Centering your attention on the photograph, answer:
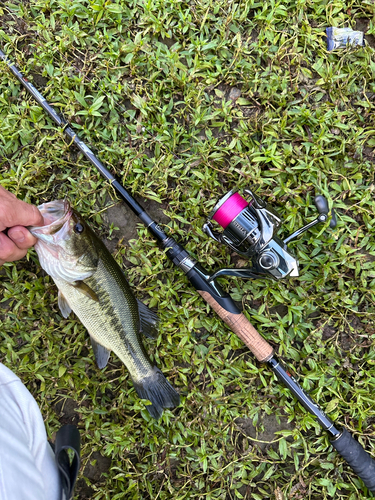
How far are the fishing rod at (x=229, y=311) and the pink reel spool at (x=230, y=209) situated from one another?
42 centimetres

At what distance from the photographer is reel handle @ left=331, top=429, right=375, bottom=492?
2.72m

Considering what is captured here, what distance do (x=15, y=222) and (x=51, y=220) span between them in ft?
0.80

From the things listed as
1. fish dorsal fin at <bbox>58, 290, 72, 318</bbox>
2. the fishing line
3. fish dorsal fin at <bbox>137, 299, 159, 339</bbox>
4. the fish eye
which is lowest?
fish dorsal fin at <bbox>137, 299, 159, 339</bbox>

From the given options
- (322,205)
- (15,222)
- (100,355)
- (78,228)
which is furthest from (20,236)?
(322,205)

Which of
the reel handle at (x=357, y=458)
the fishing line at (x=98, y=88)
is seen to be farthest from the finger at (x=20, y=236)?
the reel handle at (x=357, y=458)

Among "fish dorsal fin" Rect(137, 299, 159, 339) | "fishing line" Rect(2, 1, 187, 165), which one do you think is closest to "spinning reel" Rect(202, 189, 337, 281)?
"fishing line" Rect(2, 1, 187, 165)

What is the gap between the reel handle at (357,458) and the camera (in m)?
2.72

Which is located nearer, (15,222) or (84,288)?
(15,222)

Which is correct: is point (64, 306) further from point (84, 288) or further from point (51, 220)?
point (51, 220)

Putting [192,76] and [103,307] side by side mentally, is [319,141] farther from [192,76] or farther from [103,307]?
[103,307]

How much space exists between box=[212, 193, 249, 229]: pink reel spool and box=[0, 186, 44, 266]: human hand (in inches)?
49.8

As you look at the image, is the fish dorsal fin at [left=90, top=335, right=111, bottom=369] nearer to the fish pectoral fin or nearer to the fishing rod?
the fish pectoral fin

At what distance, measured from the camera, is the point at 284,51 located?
2.93 metres

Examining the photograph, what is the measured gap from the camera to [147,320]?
2.73m
